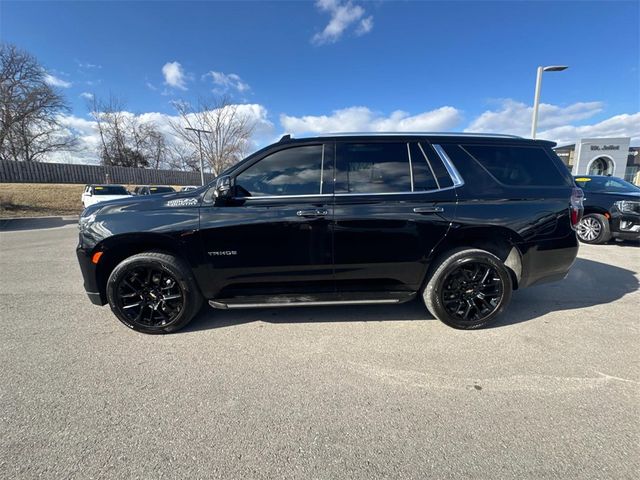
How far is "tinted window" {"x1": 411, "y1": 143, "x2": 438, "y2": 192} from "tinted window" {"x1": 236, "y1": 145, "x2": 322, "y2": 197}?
3.28ft

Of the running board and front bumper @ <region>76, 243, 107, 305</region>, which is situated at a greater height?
front bumper @ <region>76, 243, 107, 305</region>

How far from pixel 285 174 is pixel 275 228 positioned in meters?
0.59

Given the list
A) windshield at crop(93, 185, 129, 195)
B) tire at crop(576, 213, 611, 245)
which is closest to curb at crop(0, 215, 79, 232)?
windshield at crop(93, 185, 129, 195)

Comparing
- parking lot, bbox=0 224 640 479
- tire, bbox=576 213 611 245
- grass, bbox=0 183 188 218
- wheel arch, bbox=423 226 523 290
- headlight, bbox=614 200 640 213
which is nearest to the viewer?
parking lot, bbox=0 224 640 479

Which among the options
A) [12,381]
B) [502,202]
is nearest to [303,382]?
[12,381]

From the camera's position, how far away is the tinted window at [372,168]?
291cm

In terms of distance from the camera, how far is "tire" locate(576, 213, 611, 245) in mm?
6621

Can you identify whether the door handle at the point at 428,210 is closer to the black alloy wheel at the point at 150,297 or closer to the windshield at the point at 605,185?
the black alloy wheel at the point at 150,297

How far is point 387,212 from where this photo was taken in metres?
2.84

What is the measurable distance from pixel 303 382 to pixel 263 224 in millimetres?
1465

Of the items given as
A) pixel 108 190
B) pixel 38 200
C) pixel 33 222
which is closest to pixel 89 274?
pixel 33 222

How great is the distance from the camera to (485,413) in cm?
190

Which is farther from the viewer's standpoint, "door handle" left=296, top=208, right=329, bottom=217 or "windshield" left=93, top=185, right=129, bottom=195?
"windshield" left=93, top=185, right=129, bottom=195

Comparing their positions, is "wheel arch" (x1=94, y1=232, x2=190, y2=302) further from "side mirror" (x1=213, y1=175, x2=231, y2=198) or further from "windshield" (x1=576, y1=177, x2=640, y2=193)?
"windshield" (x1=576, y1=177, x2=640, y2=193)
